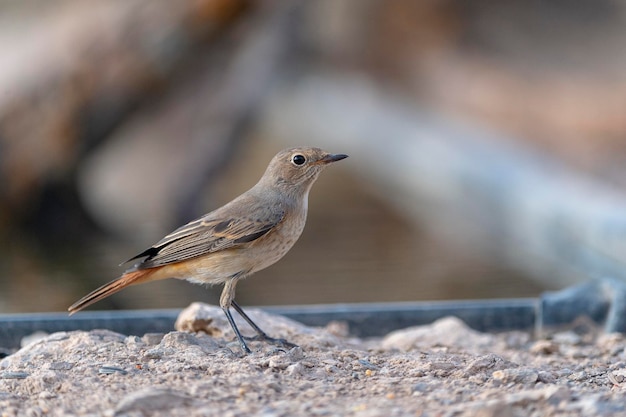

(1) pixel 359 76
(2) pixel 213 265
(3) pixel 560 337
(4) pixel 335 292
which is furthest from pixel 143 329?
(1) pixel 359 76

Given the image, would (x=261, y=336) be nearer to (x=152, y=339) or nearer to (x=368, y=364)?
(x=152, y=339)

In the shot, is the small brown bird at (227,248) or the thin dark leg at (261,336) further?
the small brown bird at (227,248)

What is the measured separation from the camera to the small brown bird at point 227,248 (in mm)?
5195

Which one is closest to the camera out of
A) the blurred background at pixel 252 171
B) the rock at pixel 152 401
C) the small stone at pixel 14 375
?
the rock at pixel 152 401

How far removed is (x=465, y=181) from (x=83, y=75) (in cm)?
537

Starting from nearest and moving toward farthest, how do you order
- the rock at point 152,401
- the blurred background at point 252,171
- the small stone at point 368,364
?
1. the rock at point 152,401
2. the small stone at point 368,364
3. the blurred background at point 252,171

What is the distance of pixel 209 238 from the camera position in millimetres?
5285

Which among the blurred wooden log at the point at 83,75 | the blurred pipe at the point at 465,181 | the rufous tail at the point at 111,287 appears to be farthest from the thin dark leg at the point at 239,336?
the blurred wooden log at the point at 83,75

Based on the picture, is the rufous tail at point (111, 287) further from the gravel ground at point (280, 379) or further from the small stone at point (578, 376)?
the small stone at point (578, 376)

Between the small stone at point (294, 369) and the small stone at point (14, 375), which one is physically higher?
the small stone at point (14, 375)

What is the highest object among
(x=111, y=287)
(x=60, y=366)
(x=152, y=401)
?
(x=111, y=287)

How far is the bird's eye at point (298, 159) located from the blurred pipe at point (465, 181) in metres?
4.18

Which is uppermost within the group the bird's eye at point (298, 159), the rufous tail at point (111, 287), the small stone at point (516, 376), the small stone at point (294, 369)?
the bird's eye at point (298, 159)

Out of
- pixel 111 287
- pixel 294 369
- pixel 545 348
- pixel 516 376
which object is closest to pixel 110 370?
pixel 294 369
